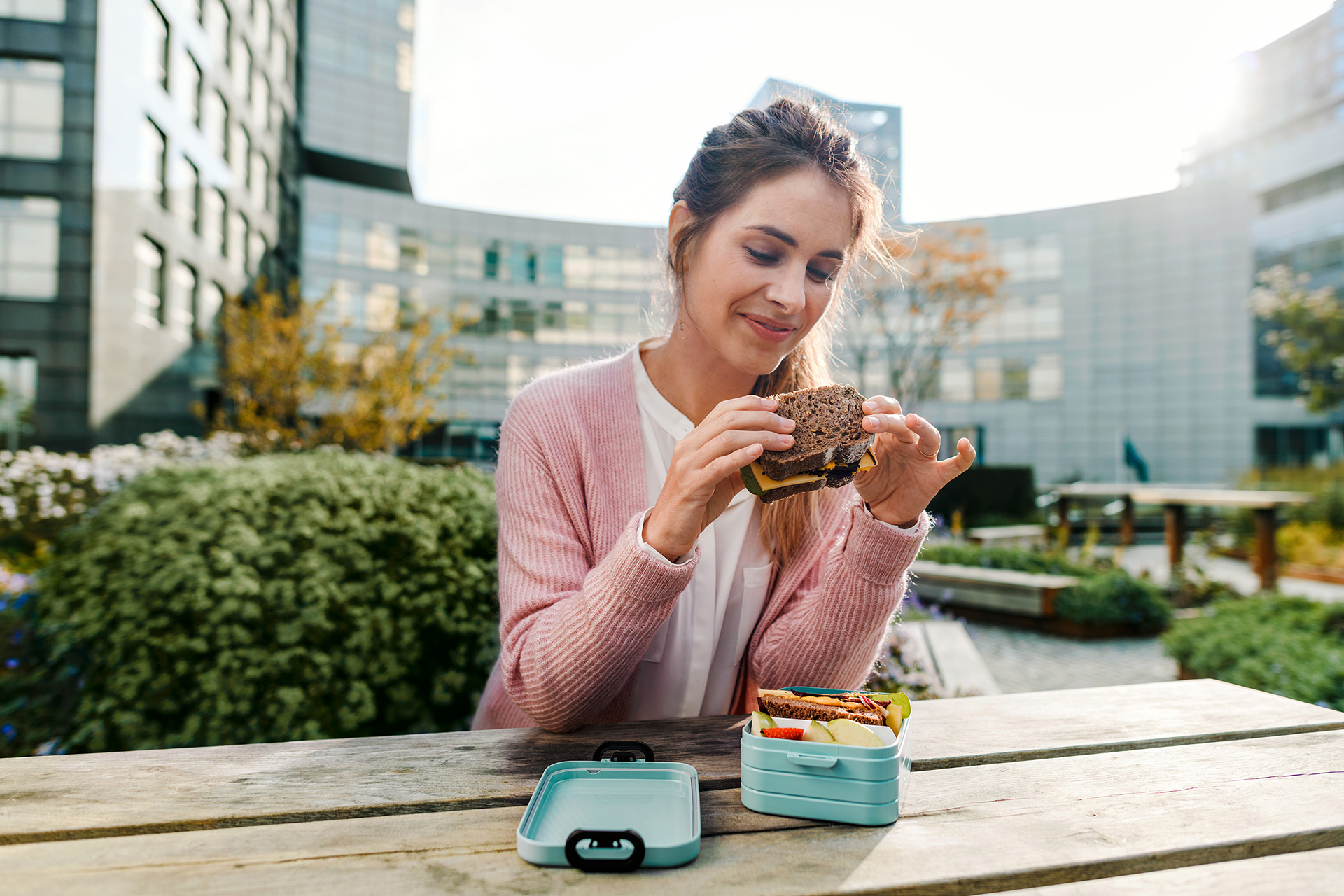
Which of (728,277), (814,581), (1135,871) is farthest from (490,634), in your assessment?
(1135,871)

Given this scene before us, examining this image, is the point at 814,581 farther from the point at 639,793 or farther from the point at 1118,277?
the point at 1118,277

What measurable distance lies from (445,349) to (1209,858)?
17444mm

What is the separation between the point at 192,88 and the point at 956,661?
23.3 m

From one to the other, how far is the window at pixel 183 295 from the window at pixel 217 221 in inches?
63.8

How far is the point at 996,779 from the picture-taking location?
1336 mm

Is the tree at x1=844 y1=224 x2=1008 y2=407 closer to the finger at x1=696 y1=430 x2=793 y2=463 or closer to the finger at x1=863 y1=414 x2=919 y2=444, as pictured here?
the finger at x1=863 y1=414 x2=919 y2=444

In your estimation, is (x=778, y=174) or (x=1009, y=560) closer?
(x=778, y=174)

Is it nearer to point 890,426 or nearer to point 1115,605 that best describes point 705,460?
point 890,426

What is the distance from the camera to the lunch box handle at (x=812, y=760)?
1120 millimetres

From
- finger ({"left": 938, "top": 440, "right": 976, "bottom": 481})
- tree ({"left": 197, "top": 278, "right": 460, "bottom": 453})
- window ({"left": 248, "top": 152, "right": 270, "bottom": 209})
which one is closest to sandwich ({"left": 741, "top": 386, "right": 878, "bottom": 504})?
finger ({"left": 938, "top": 440, "right": 976, "bottom": 481})

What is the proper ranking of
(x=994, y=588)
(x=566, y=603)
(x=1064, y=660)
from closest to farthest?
(x=566, y=603), (x=1064, y=660), (x=994, y=588)

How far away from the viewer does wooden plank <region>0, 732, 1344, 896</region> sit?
0.97 m

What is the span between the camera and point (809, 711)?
47.6 inches

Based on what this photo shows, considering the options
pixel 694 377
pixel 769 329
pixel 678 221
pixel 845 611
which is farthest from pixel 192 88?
pixel 845 611
